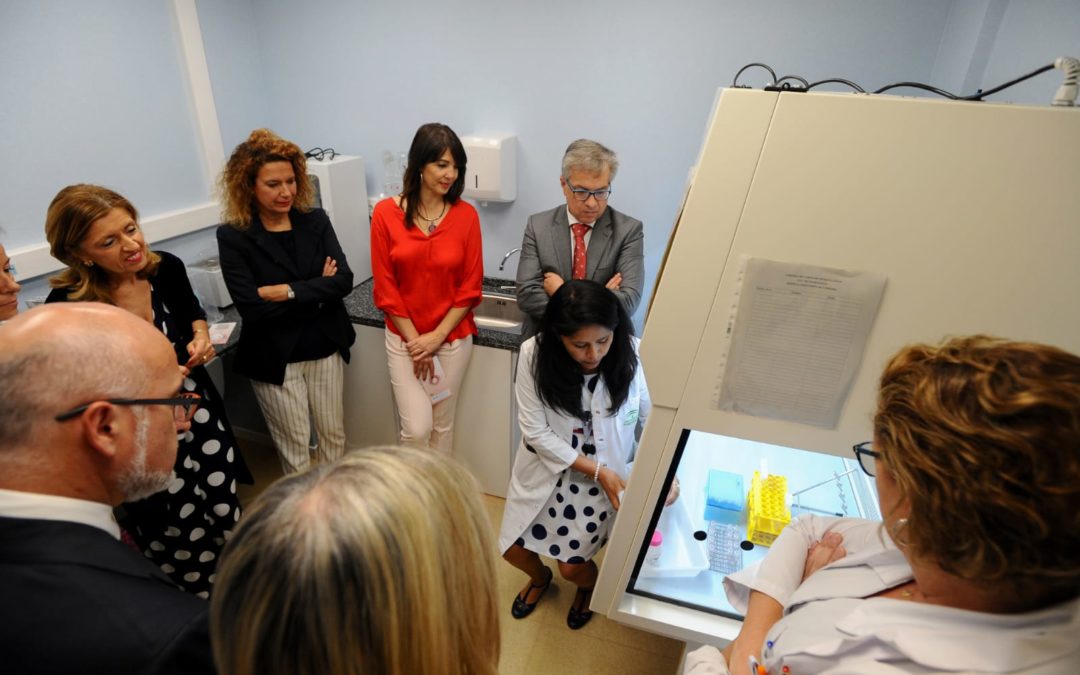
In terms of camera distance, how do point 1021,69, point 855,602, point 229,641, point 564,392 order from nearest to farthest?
point 229,641 → point 855,602 → point 1021,69 → point 564,392


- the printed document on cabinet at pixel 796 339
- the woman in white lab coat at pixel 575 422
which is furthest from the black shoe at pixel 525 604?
the printed document on cabinet at pixel 796 339

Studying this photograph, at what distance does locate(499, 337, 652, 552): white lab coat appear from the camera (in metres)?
1.69

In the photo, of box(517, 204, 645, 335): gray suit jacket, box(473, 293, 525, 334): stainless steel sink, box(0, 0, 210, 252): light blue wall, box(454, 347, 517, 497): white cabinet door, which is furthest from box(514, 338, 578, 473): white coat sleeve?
box(0, 0, 210, 252): light blue wall

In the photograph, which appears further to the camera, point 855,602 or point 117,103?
point 117,103

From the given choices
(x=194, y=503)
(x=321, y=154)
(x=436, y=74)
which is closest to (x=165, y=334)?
(x=194, y=503)

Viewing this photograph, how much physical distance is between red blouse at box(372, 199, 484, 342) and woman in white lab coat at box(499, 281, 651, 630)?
2.08 feet

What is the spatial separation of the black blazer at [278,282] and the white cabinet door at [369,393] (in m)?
0.30

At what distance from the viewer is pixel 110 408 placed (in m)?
0.88

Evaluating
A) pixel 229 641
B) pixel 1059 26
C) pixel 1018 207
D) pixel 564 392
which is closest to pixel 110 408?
pixel 229 641

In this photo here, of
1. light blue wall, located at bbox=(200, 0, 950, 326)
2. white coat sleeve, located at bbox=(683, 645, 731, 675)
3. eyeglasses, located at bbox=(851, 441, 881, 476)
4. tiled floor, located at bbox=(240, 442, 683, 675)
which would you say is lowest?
tiled floor, located at bbox=(240, 442, 683, 675)

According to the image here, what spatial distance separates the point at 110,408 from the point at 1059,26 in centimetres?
234

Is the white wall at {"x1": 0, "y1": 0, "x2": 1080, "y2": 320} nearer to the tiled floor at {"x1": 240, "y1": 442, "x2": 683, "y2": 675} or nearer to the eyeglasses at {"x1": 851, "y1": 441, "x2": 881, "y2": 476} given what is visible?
the eyeglasses at {"x1": 851, "y1": 441, "x2": 881, "y2": 476}

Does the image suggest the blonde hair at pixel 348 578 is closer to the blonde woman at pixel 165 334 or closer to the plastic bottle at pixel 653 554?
the plastic bottle at pixel 653 554

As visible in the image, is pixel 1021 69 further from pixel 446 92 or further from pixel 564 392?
pixel 446 92
